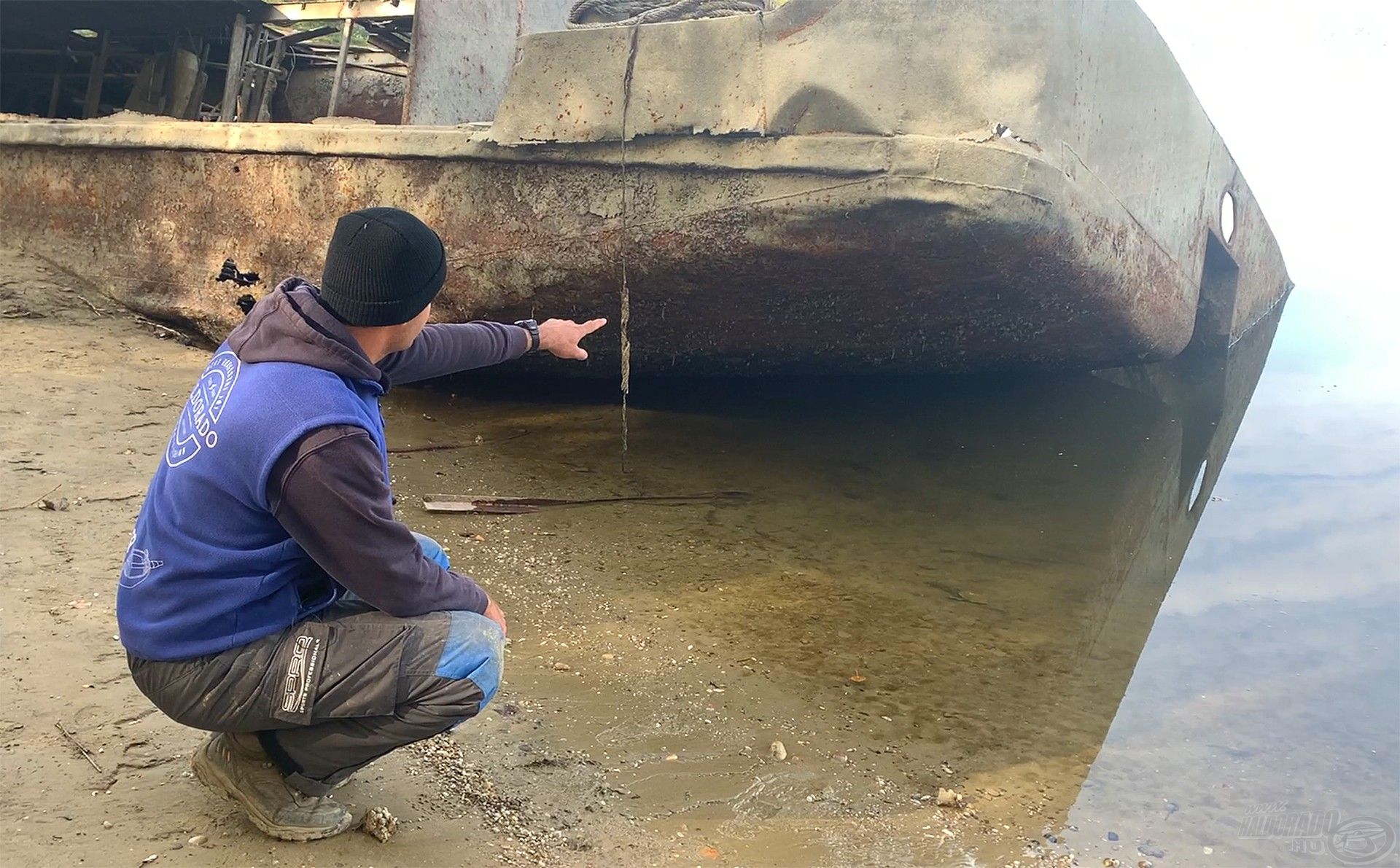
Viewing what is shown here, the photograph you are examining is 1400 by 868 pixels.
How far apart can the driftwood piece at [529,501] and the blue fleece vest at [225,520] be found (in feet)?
6.58

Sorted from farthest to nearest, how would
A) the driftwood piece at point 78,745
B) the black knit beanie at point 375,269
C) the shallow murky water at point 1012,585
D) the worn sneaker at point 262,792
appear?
the shallow murky water at point 1012,585
the driftwood piece at point 78,745
the worn sneaker at point 262,792
the black knit beanie at point 375,269

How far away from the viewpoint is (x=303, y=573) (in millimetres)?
1853

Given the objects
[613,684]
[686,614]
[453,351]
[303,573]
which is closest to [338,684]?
[303,573]

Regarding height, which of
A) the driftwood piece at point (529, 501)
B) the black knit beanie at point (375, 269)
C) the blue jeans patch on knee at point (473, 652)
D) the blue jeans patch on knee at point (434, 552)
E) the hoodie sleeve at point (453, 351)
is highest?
the black knit beanie at point (375, 269)

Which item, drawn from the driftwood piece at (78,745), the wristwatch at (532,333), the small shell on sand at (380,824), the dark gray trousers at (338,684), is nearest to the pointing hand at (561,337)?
the wristwatch at (532,333)

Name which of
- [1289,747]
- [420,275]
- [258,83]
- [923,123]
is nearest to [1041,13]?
[923,123]

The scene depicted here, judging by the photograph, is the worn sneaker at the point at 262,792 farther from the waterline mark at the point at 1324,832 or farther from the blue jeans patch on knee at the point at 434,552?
the waterline mark at the point at 1324,832

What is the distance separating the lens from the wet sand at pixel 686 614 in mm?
2141

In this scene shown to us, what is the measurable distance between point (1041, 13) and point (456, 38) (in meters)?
3.52

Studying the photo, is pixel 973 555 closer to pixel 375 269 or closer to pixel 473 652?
pixel 473 652

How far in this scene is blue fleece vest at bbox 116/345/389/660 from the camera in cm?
166

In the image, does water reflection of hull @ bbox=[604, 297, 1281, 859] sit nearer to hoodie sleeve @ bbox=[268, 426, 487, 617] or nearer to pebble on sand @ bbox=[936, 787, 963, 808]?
pebble on sand @ bbox=[936, 787, 963, 808]

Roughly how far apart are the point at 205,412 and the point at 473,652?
0.59 m

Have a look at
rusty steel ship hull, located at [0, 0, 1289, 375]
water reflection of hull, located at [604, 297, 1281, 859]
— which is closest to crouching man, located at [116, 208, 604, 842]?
water reflection of hull, located at [604, 297, 1281, 859]
